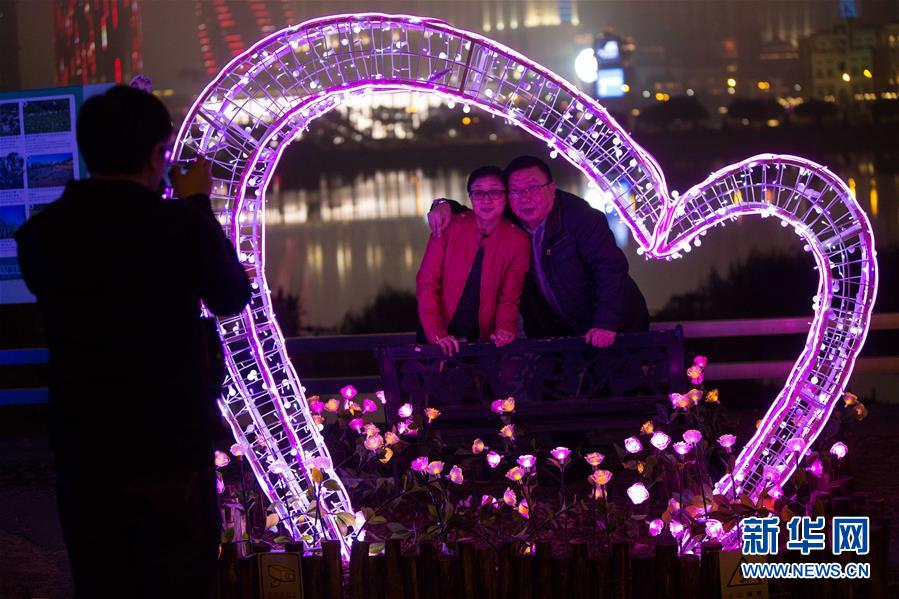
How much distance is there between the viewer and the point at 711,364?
704 cm

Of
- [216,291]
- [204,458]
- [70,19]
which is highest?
[70,19]

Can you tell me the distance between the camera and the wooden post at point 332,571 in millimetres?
3521

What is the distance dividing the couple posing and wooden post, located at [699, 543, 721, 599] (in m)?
1.65

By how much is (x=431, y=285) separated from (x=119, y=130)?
2775 mm

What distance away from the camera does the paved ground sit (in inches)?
172

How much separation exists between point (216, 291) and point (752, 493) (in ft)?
8.52

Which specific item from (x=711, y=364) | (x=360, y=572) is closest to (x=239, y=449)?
(x=360, y=572)

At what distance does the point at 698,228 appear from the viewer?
4.17m

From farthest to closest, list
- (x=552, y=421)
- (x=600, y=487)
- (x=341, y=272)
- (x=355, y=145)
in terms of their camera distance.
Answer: (x=355, y=145) < (x=341, y=272) < (x=552, y=421) < (x=600, y=487)

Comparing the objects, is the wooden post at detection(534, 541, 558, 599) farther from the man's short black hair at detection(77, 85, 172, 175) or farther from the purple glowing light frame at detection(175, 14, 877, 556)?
the man's short black hair at detection(77, 85, 172, 175)

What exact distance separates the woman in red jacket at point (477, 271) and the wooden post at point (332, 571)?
5.14ft

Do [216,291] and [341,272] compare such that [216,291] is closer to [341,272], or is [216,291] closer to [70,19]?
[70,19]

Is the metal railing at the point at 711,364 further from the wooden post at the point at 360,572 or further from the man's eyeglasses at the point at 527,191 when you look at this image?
the wooden post at the point at 360,572

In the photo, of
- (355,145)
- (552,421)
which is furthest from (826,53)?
(552,421)
